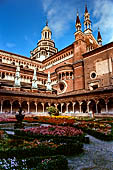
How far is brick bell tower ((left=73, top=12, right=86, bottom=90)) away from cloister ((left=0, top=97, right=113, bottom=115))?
5.47 meters

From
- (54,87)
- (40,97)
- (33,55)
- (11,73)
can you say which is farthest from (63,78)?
(33,55)

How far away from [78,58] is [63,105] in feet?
46.5

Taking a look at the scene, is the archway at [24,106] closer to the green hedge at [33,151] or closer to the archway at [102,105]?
the archway at [102,105]

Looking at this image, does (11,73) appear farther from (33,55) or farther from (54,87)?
(33,55)

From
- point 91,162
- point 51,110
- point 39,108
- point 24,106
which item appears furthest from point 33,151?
point 39,108

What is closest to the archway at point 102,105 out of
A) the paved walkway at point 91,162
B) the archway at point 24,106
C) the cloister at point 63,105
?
the cloister at point 63,105

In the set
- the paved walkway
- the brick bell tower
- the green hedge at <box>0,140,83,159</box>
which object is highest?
the brick bell tower

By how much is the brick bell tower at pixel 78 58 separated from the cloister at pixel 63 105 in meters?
5.47

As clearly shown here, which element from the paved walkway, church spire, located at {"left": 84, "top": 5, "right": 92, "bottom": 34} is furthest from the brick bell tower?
the paved walkway

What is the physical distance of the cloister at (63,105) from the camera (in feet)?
93.0

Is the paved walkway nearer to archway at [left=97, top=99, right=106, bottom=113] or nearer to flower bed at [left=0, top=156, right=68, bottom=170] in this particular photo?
flower bed at [left=0, top=156, right=68, bottom=170]

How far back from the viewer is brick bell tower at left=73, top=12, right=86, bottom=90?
37.0 metres

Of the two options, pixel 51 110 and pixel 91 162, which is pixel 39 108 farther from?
pixel 91 162

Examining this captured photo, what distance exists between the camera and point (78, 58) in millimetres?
40281
